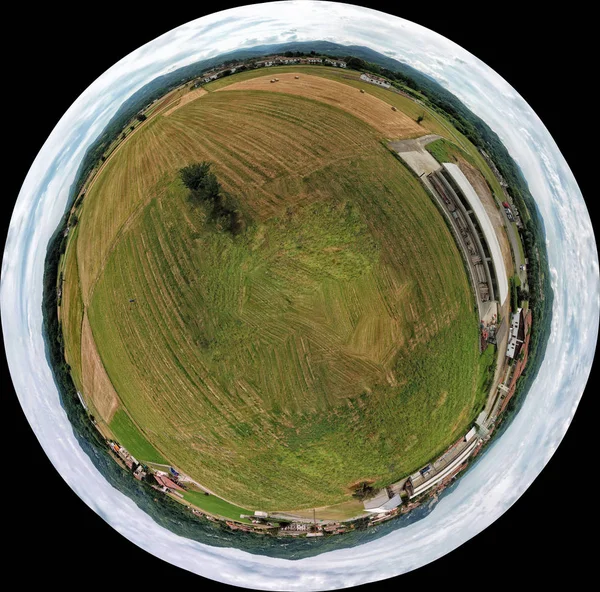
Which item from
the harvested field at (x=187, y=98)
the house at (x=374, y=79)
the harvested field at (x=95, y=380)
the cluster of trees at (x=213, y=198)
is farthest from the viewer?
the house at (x=374, y=79)

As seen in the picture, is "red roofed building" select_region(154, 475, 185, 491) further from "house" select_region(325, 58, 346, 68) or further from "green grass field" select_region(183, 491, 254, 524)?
"house" select_region(325, 58, 346, 68)

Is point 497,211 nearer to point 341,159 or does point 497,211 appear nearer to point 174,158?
point 341,159

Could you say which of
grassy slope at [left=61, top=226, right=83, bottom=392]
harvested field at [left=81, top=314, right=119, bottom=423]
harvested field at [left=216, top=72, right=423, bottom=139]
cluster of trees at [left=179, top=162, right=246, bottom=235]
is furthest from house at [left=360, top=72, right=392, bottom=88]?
harvested field at [left=81, top=314, right=119, bottom=423]

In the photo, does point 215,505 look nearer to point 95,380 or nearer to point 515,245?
point 95,380

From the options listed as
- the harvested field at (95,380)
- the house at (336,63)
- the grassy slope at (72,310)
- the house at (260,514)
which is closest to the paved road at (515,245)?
the house at (336,63)

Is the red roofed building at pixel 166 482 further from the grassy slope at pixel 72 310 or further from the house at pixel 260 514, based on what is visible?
the grassy slope at pixel 72 310
